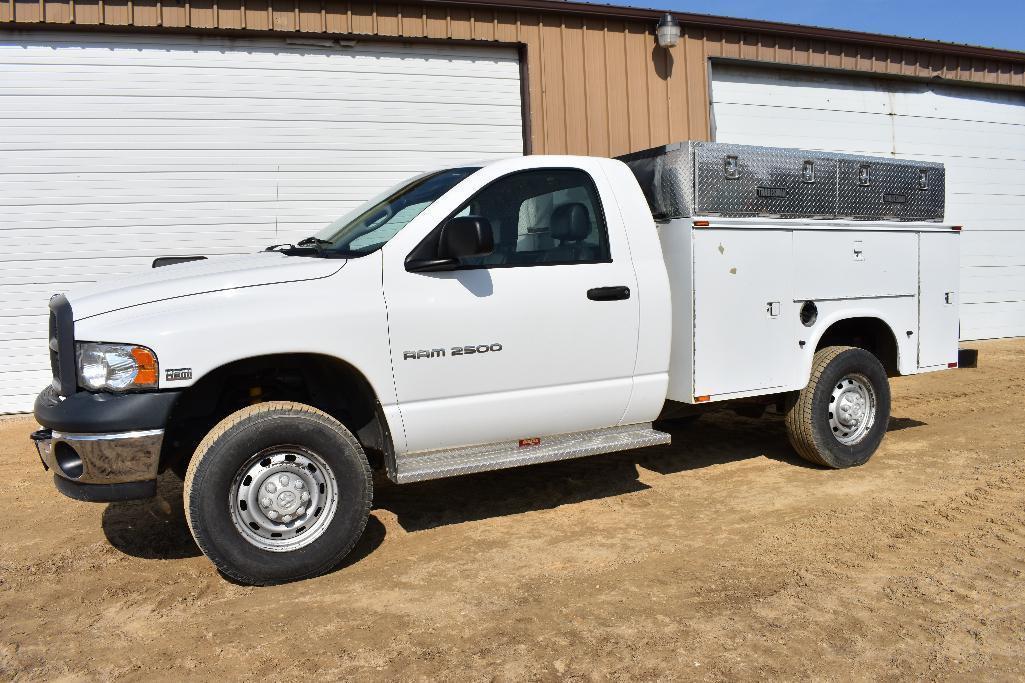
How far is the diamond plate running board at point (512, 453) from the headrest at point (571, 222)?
1.14m

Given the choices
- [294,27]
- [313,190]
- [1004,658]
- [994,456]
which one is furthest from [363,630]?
[294,27]

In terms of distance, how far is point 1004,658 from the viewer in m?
3.25

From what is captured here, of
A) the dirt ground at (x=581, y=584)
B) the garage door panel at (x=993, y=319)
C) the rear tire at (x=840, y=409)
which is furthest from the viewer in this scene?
the garage door panel at (x=993, y=319)

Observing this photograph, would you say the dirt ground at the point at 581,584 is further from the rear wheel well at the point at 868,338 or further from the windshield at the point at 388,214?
the windshield at the point at 388,214

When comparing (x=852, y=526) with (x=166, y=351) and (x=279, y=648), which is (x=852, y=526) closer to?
(x=279, y=648)

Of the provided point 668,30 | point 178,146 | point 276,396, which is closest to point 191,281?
point 276,396

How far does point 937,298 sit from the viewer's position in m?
6.46

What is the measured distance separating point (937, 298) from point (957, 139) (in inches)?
346

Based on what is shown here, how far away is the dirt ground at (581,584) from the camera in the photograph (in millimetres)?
3342

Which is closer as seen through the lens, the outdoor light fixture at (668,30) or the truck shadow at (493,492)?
the truck shadow at (493,492)

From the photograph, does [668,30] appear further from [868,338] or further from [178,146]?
[178,146]

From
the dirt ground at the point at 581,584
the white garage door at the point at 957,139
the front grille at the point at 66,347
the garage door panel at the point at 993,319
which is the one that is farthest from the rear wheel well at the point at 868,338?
the garage door panel at the point at 993,319

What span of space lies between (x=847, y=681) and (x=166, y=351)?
10.3 ft

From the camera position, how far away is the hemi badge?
12.9 ft
